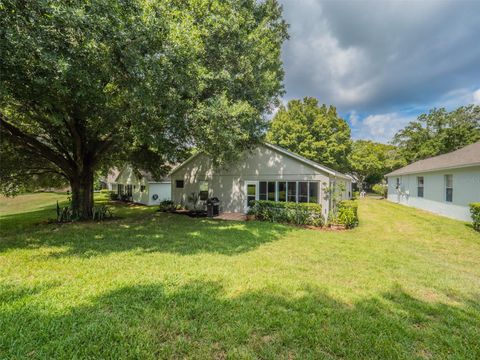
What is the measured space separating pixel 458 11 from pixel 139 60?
11139mm

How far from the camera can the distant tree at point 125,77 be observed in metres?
5.31

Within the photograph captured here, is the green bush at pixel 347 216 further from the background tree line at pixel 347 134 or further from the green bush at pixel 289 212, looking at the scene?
the background tree line at pixel 347 134

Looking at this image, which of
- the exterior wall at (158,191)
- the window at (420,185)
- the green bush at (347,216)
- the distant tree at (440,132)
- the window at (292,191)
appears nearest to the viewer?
the green bush at (347,216)

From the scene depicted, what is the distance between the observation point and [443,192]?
46.4 feet

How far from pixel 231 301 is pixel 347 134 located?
110 feet

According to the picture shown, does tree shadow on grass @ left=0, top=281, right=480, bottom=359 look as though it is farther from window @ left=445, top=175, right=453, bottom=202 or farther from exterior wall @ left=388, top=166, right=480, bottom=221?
window @ left=445, top=175, right=453, bottom=202

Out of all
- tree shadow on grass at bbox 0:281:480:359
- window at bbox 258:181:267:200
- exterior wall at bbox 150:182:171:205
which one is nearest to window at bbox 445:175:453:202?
window at bbox 258:181:267:200

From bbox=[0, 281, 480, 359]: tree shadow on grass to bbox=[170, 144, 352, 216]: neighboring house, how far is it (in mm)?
8722

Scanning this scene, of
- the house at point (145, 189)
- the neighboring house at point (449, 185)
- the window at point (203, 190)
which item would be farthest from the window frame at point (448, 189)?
the house at point (145, 189)

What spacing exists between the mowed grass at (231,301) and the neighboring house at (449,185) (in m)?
6.42

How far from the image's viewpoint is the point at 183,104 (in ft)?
25.8

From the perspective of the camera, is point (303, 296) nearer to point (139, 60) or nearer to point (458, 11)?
point (139, 60)

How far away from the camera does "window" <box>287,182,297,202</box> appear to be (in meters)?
12.9

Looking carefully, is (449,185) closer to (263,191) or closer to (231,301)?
(263,191)
